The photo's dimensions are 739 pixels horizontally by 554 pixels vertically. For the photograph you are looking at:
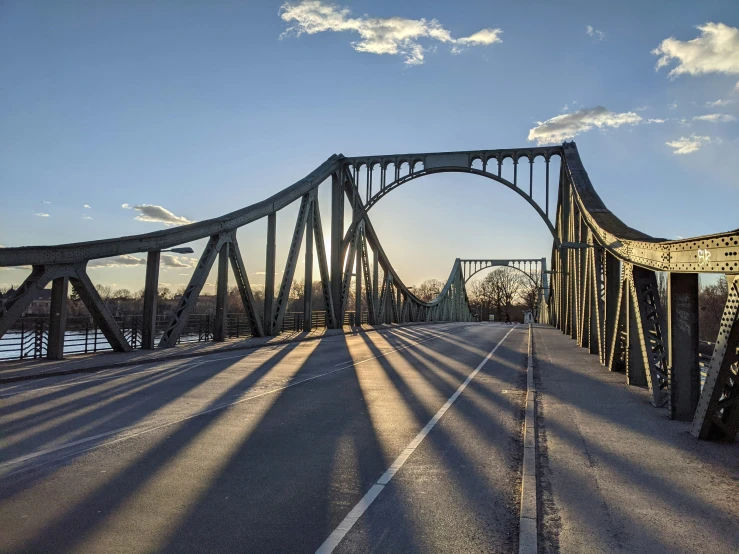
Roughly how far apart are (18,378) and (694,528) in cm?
1203

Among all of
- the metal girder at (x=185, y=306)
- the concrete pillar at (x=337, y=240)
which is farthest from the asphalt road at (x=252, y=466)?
the concrete pillar at (x=337, y=240)

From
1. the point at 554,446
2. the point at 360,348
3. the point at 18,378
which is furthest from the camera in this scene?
the point at 360,348

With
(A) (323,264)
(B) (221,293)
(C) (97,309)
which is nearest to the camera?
(C) (97,309)

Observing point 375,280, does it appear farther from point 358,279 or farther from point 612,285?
point 612,285

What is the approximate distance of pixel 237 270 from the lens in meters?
21.8

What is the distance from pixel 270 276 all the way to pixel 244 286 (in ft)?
9.55

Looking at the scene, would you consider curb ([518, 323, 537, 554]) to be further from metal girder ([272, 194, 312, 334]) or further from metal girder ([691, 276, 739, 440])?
metal girder ([272, 194, 312, 334])

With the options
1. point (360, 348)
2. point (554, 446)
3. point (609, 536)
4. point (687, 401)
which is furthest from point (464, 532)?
Answer: point (360, 348)

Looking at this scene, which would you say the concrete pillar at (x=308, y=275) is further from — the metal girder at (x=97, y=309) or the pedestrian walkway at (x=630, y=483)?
the pedestrian walkway at (x=630, y=483)

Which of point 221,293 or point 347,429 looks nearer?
point 347,429

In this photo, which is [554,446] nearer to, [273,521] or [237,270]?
[273,521]

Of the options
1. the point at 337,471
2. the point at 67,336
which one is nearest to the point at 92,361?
the point at 67,336

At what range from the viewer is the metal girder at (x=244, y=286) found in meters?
21.3

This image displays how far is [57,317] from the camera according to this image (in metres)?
14.6
